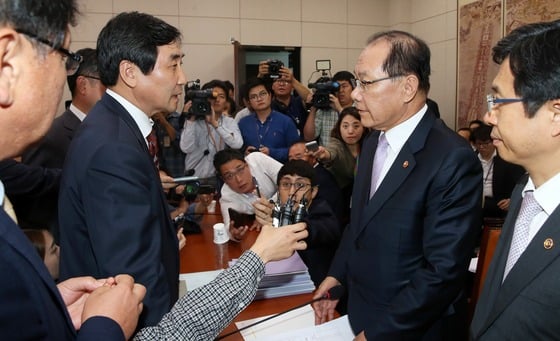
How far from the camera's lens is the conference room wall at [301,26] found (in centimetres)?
582

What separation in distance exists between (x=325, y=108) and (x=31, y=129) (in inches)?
132

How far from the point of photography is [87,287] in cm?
85

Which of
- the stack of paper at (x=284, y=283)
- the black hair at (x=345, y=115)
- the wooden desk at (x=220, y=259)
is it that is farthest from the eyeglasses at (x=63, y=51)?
the black hair at (x=345, y=115)

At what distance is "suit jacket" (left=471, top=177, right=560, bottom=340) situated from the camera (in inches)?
35.5

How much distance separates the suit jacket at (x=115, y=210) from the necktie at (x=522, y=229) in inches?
35.7

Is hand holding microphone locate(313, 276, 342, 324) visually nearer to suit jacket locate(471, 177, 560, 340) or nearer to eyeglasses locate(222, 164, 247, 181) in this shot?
suit jacket locate(471, 177, 560, 340)

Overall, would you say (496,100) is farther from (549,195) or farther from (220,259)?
(220,259)

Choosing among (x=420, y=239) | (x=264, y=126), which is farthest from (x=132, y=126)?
(x=264, y=126)

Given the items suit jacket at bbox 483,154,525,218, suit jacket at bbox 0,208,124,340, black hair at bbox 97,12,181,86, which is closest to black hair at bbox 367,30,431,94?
black hair at bbox 97,12,181,86

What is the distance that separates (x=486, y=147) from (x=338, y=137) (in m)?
1.51

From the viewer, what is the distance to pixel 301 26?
21.2ft

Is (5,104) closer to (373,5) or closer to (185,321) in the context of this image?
(185,321)

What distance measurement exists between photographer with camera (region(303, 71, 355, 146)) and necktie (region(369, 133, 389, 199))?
228 cm

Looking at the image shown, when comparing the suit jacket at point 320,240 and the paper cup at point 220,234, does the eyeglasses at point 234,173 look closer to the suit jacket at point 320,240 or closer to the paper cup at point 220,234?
the paper cup at point 220,234
